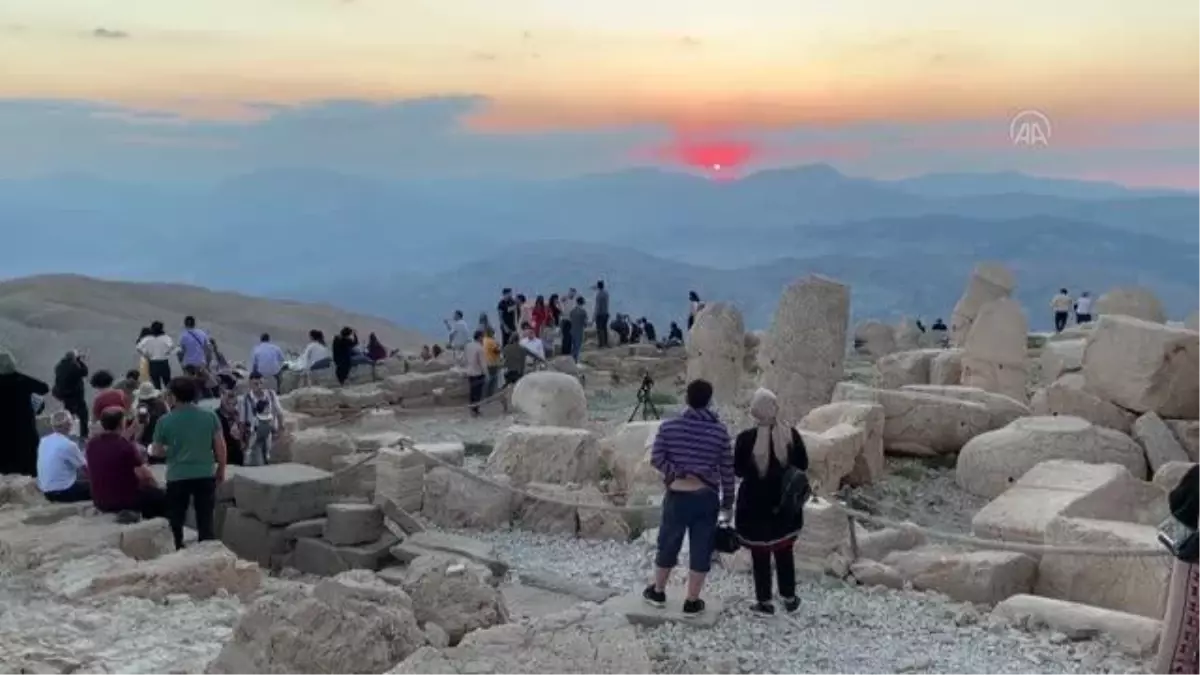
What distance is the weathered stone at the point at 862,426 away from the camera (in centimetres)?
1441

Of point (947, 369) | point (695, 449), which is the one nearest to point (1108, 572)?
point (695, 449)

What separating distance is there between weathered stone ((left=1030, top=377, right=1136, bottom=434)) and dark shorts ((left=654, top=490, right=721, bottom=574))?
9.26m

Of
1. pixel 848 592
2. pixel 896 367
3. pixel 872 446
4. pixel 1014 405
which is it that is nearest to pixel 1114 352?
pixel 1014 405

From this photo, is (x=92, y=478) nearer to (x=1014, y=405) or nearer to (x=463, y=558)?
(x=463, y=558)

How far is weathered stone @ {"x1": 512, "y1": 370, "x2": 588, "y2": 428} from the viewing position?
15898mm

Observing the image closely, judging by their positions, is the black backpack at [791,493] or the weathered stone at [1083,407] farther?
the weathered stone at [1083,407]

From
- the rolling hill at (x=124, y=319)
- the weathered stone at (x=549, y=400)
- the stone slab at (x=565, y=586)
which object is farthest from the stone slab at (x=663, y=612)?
the rolling hill at (x=124, y=319)

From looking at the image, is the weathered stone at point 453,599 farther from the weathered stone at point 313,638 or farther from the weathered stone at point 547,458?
the weathered stone at point 547,458

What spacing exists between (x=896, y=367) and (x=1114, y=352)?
19.5 feet

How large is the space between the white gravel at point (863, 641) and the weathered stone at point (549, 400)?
7038mm

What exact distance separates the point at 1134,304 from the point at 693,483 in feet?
59.9

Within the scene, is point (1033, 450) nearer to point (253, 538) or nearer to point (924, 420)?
point (924, 420)

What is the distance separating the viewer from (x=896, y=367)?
20.9 metres

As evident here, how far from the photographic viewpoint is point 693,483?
7.65 metres
